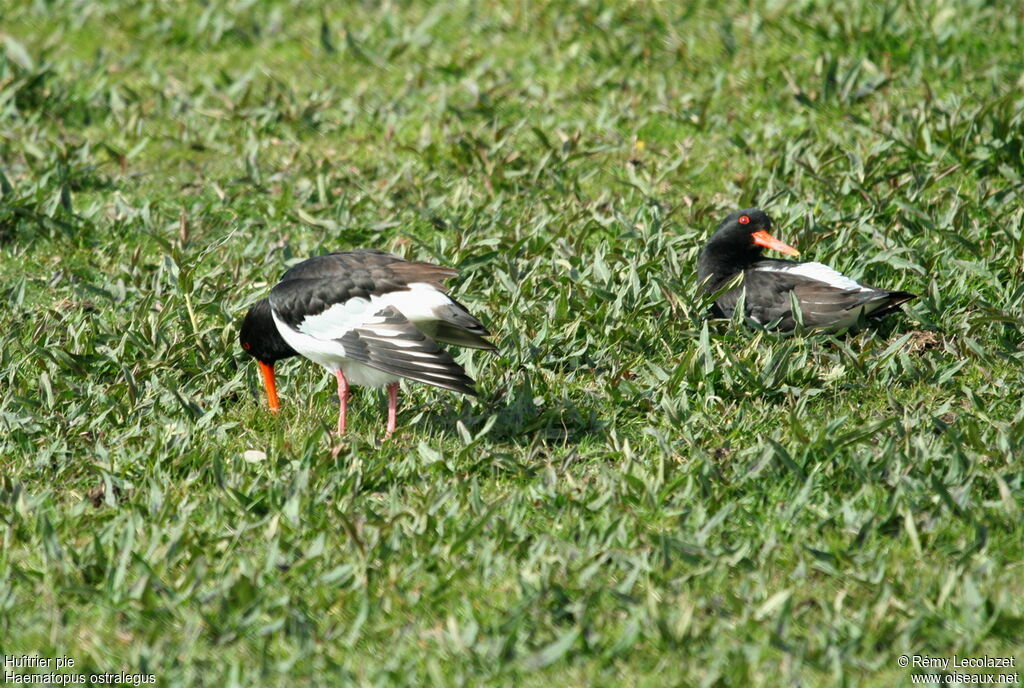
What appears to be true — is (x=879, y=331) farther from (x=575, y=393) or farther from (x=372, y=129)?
(x=372, y=129)

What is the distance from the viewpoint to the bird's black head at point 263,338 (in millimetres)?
6180

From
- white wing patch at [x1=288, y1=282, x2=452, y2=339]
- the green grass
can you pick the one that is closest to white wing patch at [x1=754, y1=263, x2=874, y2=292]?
the green grass

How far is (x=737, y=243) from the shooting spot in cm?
720

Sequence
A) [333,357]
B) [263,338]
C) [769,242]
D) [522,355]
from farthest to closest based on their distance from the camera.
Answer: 1. [769,242]
2. [522,355]
3. [263,338]
4. [333,357]

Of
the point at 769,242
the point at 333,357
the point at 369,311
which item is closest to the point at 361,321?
the point at 369,311

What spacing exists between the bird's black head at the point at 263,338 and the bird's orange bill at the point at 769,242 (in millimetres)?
2828

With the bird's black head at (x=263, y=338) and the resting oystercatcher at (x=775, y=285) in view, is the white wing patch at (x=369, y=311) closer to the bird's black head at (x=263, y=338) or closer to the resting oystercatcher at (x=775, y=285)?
the bird's black head at (x=263, y=338)

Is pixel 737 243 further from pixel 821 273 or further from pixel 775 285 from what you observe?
pixel 821 273

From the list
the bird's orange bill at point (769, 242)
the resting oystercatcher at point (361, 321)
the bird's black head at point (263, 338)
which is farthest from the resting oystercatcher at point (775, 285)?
the bird's black head at point (263, 338)

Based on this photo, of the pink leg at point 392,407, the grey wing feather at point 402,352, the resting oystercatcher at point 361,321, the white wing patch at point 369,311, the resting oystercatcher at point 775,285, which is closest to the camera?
the grey wing feather at point 402,352

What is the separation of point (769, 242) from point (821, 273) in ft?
1.46

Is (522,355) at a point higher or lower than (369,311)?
lower

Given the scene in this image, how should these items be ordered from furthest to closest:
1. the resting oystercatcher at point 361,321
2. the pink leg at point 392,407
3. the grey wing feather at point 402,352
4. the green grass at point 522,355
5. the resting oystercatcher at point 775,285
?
the resting oystercatcher at point 775,285
the pink leg at point 392,407
the resting oystercatcher at point 361,321
the grey wing feather at point 402,352
the green grass at point 522,355

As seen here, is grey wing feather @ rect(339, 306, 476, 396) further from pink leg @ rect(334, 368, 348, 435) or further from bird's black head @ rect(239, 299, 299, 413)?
bird's black head @ rect(239, 299, 299, 413)
